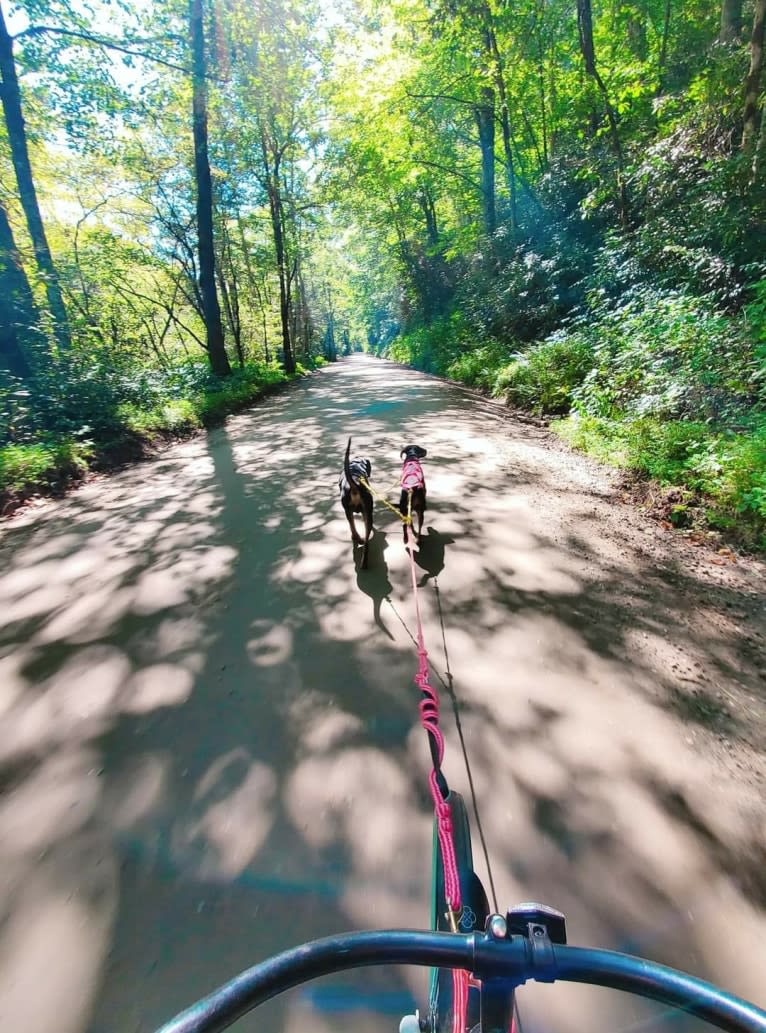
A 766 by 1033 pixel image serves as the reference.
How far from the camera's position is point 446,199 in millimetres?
25688

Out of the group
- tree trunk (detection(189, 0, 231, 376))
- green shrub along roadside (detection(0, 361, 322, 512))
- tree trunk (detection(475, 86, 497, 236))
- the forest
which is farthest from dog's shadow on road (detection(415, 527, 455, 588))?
tree trunk (detection(475, 86, 497, 236))

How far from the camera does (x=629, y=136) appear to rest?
11.7 meters

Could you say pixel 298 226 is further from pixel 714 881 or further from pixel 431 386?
pixel 714 881

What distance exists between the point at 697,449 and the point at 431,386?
12287mm

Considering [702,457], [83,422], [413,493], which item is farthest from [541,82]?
[413,493]

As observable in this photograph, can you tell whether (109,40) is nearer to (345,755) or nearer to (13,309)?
(13,309)

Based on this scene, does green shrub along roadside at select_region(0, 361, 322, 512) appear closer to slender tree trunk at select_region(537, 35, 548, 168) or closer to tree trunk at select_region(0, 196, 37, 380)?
tree trunk at select_region(0, 196, 37, 380)

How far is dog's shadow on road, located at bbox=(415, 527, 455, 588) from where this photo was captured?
3938mm

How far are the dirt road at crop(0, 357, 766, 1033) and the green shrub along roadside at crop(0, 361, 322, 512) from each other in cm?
204

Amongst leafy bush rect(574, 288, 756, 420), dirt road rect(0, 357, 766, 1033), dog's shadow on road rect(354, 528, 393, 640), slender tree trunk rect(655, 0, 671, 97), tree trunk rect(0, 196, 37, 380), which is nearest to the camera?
dirt road rect(0, 357, 766, 1033)

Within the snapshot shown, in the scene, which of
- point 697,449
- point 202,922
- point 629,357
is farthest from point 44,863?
point 629,357

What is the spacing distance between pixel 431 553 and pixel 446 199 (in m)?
28.3

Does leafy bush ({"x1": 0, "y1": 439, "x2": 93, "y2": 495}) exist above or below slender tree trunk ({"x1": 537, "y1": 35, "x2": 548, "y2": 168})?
below

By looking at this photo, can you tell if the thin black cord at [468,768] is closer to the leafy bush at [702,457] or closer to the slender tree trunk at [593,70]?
the leafy bush at [702,457]
